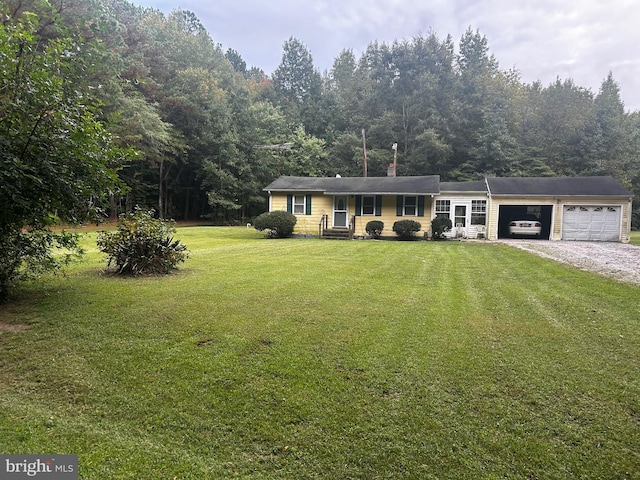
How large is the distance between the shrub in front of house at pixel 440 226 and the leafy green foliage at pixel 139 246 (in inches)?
529

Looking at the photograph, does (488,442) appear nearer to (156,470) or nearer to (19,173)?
(156,470)

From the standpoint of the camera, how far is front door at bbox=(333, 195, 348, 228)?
1952 cm

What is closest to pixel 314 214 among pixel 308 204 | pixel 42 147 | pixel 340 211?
pixel 308 204

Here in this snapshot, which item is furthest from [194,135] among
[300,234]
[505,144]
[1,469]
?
[1,469]

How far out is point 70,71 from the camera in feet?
16.1

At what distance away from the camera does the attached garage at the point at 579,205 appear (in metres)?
17.3

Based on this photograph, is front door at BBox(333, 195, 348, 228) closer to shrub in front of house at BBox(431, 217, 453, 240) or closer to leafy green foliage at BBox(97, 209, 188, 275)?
shrub in front of house at BBox(431, 217, 453, 240)

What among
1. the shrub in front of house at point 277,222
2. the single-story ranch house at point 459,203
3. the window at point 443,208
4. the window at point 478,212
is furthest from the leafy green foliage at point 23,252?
the window at point 478,212

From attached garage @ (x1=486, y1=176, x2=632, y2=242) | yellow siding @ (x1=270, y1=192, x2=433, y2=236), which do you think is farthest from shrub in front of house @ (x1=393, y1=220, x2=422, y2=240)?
attached garage @ (x1=486, y1=176, x2=632, y2=242)

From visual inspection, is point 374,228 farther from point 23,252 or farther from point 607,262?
point 23,252

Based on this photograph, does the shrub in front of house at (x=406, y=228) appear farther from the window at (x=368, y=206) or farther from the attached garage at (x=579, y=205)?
the attached garage at (x=579, y=205)

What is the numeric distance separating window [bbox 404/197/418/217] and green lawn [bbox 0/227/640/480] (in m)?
12.5

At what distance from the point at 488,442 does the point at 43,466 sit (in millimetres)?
2839

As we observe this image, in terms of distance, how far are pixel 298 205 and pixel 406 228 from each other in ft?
19.8
